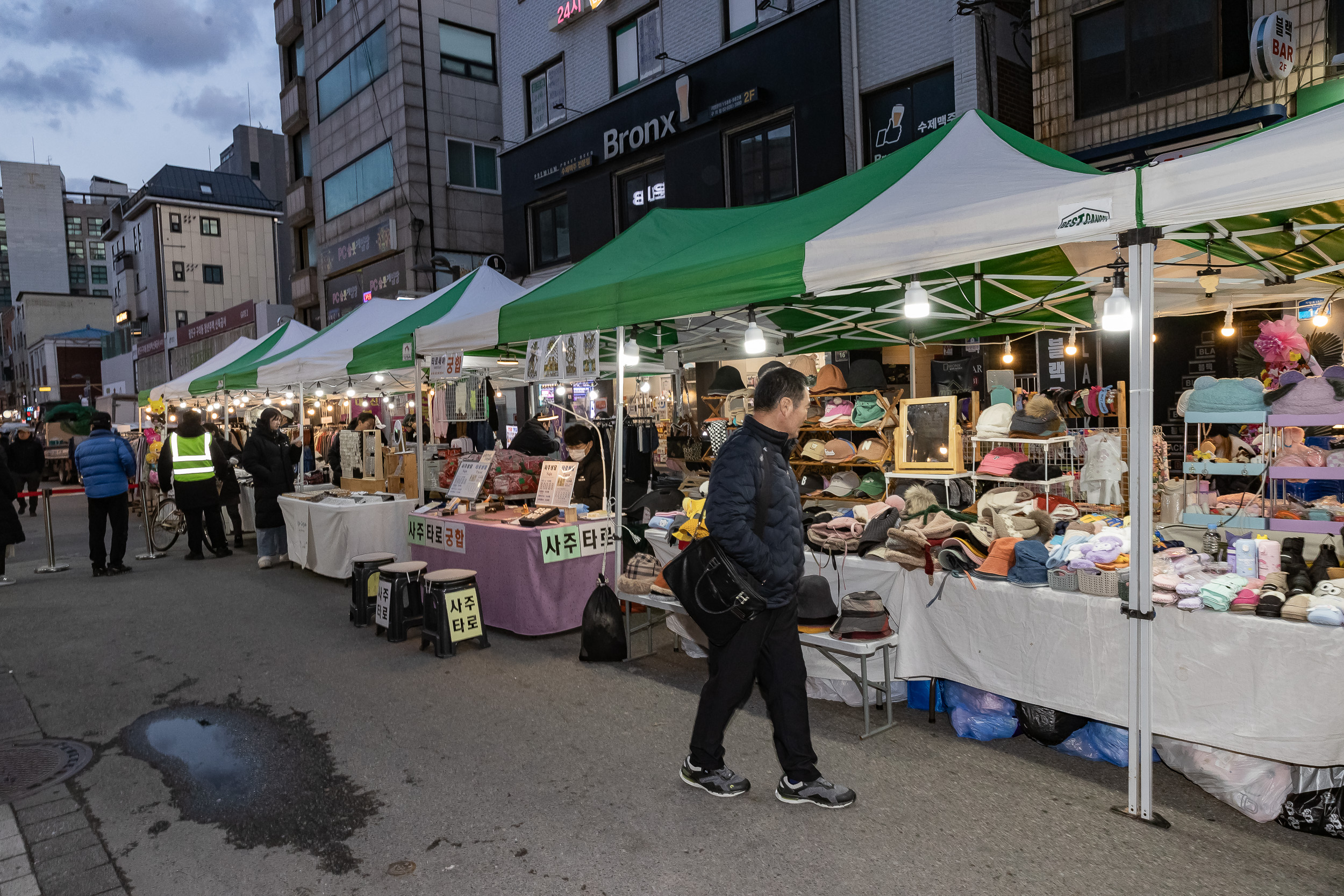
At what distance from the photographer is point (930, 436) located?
6.77 m

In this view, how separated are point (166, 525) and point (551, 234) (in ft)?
36.0

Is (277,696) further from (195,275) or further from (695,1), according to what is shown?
(195,275)

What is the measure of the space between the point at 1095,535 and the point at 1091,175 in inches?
76.4

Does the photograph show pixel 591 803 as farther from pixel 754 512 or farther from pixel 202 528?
pixel 202 528

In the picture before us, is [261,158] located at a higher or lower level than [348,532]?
higher

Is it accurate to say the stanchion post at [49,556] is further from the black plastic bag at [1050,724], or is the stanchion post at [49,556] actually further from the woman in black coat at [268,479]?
the black plastic bag at [1050,724]

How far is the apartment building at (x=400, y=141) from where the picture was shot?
23281mm

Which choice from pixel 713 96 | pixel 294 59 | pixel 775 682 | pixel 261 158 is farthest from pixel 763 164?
pixel 261 158

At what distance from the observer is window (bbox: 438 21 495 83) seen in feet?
78.8

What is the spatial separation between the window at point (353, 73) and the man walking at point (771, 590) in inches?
970

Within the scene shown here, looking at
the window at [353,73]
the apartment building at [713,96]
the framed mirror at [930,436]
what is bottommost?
the framed mirror at [930,436]

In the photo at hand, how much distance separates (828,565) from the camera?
17.4 ft

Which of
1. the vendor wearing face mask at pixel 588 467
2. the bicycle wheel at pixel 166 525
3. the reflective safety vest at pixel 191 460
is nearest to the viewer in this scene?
the vendor wearing face mask at pixel 588 467

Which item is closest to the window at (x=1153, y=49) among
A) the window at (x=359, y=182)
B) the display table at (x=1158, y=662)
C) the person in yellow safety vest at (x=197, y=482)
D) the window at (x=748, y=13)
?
the window at (x=748, y=13)
